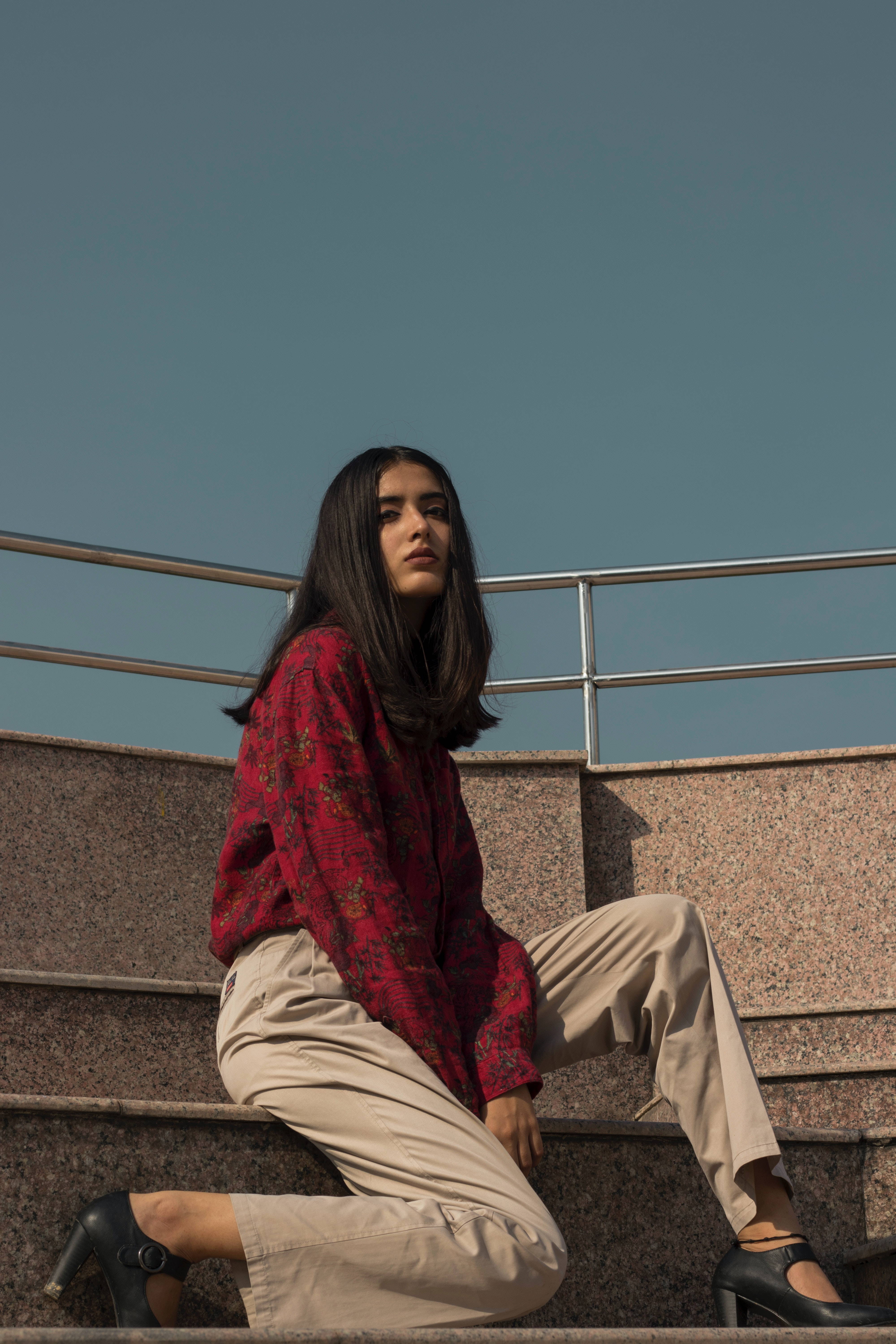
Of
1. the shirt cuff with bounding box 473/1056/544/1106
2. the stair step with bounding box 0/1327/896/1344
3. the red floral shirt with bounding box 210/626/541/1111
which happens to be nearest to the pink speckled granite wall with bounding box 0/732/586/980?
the red floral shirt with bounding box 210/626/541/1111

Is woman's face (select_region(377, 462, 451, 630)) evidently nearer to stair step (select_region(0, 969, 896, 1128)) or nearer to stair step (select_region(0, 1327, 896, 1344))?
stair step (select_region(0, 969, 896, 1128))

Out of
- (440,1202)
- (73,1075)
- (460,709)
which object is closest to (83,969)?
(73,1075)

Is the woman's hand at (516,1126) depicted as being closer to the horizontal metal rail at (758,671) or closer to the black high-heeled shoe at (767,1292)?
the black high-heeled shoe at (767,1292)

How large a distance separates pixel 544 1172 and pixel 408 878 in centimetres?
67

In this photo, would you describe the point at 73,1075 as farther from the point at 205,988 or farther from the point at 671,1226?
the point at 671,1226

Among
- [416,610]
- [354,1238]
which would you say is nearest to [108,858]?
[416,610]

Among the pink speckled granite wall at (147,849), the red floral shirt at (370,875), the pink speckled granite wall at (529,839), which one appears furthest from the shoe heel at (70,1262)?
the pink speckled granite wall at (529,839)

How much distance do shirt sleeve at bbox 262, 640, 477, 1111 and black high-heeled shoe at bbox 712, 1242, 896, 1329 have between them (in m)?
0.58

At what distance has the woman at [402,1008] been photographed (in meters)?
2.21

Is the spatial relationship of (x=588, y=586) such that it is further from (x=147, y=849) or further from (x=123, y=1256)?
(x=123, y=1256)

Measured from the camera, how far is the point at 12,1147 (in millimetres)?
2396

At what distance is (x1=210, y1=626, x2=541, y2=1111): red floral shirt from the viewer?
2.46 meters

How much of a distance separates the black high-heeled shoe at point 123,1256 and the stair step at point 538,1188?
0.37ft

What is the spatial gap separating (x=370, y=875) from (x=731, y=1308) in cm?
104
